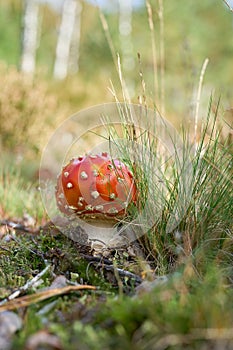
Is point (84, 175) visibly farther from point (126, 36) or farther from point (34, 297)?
point (126, 36)

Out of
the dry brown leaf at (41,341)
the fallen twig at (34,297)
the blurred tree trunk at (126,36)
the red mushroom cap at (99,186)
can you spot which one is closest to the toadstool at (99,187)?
the red mushroom cap at (99,186)

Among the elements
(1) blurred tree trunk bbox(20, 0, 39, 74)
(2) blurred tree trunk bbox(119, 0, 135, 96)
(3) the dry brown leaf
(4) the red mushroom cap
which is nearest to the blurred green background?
(2) blurred tree trunk bbox(119, 0, 135, 96)

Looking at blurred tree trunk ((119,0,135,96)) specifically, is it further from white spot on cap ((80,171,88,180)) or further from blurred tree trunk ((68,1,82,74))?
white spot on cap ((80,171,88,180))

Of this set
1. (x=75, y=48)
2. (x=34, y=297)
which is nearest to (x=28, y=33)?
(x=34, y=297)

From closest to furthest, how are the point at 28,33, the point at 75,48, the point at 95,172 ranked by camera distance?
the point at 95,172 → the point at 28,33 → the point at 75,48

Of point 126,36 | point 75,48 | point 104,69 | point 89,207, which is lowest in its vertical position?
point 89,207

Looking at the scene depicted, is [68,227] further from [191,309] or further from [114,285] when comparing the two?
[191,309]

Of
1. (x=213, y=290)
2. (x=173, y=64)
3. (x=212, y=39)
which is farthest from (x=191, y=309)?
(x=212, y=39)
